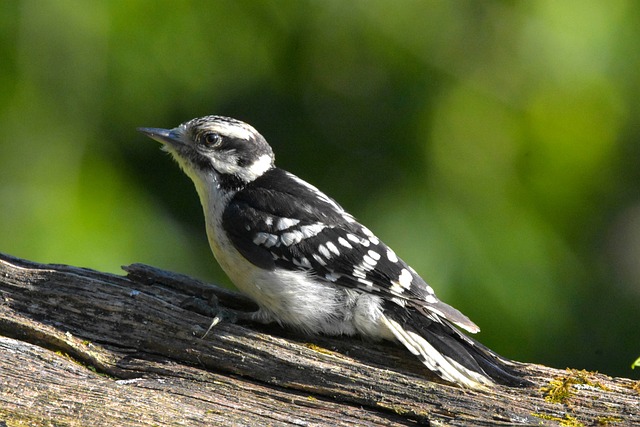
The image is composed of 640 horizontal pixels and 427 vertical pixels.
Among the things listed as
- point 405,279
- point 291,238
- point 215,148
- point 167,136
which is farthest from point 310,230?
point 167,136

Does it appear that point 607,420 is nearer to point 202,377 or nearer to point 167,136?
point 202,377

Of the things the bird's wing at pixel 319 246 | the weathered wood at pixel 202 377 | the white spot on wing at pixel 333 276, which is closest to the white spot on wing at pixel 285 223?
the bird's wing at pixel 319 246

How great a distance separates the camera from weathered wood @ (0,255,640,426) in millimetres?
A: 4512

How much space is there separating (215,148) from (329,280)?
47.6 inches

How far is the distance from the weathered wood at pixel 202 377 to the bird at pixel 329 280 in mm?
120

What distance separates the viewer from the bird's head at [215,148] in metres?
5.73

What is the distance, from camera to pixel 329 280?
5.15 metres

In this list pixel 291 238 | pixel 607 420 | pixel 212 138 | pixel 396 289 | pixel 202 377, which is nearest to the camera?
pixel 607 420

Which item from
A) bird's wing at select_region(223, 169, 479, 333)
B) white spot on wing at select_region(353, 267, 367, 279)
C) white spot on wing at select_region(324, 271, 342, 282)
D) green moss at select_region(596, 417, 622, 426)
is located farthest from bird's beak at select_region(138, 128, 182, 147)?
green moss at select_region(596, 417, 622, 426)

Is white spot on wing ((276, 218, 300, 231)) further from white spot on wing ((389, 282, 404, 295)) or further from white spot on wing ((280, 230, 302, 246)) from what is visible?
white spot on wing ((389, 282, 404, 295))

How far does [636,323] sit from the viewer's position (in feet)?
26.1

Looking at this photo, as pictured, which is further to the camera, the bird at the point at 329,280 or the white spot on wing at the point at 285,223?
the white spot on wing at the point at 285,223

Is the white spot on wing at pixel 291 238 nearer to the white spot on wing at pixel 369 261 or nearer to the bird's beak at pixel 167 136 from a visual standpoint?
the white spot on wing at pixel 369 261

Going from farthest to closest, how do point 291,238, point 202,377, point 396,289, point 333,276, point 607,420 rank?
point 291,238
point 333,276
point 396,289
point 202,377
point 607,420
